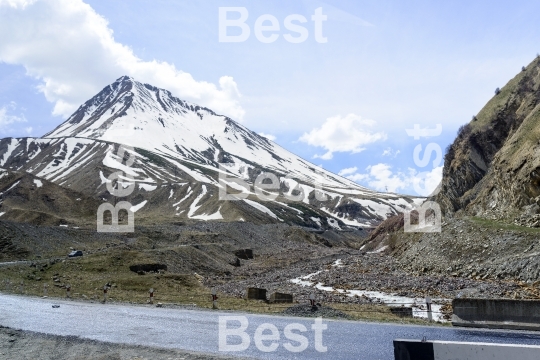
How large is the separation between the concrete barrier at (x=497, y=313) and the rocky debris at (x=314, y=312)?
5.39 metres

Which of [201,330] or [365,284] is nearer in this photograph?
[201,330]

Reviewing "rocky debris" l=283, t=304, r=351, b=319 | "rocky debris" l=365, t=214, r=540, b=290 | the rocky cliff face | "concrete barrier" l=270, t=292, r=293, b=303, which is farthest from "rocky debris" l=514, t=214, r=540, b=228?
"rocky debris" l=283, t=304, r=351, b=319

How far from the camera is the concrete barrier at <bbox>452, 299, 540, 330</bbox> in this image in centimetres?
1627

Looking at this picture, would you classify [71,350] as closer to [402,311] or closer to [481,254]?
[402,311]

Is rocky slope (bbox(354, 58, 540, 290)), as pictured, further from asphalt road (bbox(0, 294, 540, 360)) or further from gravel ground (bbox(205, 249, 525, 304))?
asphalt road (bbox(0, 294, 540, 360))

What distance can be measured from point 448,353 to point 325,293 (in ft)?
95.3

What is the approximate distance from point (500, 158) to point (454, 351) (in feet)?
142

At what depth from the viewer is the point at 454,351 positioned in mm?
8078

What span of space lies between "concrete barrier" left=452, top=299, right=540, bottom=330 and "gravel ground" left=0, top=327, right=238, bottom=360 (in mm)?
10565

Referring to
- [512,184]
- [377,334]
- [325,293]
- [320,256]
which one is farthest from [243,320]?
[320,256]

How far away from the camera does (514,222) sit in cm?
3734

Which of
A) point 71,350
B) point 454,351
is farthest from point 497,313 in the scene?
point 71,350

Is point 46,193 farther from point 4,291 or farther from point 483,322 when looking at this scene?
point 483,322

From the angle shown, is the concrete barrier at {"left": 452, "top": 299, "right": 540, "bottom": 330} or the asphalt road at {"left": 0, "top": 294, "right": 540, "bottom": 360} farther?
the concrete barrier at {"left": 452, "top": 299, "right": 540, "bottom": 330}
